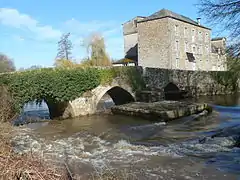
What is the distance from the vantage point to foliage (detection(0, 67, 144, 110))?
43.4ft

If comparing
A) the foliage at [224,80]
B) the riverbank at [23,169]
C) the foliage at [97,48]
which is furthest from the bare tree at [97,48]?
the riverbank at [23,169]

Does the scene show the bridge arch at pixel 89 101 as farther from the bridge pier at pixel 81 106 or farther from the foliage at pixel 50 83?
the foliage at pixel 50 83

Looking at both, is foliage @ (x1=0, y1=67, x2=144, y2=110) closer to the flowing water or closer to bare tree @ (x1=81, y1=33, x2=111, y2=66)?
the flowing water

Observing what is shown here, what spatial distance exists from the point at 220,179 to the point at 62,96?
32.6 feet

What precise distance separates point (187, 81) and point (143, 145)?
1848 cm

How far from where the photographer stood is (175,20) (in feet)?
114

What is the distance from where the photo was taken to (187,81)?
87.6 feet

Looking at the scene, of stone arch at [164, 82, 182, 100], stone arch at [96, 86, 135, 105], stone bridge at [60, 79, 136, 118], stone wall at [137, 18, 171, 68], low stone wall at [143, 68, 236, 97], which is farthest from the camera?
stone wall at [137, 18, 171, 68]

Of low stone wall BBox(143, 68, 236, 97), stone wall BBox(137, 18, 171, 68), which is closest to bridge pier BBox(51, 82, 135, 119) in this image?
low stone wall BBox(143, 68, 236, 97)

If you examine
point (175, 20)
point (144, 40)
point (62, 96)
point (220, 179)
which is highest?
point (175, 20)

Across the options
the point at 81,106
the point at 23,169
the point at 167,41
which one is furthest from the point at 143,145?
the point at 167,41

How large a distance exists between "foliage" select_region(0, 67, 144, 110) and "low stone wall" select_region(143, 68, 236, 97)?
4762 mm

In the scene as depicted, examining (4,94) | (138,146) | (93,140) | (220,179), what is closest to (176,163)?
(220,179)

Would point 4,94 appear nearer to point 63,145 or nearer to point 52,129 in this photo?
point 52,129
